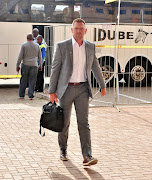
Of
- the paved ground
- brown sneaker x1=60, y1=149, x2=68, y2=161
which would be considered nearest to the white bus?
the paved ground

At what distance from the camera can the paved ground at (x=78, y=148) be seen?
21.2 feet

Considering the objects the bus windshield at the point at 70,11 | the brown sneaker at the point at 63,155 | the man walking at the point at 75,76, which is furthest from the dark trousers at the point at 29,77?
the man walking at the point at 75,76

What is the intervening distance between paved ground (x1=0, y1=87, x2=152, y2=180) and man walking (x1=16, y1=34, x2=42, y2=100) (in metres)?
2.34

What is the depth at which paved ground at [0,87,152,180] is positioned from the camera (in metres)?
6.47

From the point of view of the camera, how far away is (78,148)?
7969 millimetres

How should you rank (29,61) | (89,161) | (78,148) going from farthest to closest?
(29,61) < (78,148) < (89,161)

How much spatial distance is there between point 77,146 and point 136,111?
438 centimetres

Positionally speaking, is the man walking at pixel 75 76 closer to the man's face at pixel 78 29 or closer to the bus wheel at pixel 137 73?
the man's face at pixel 78 29

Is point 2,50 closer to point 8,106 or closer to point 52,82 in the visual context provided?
point 8,106

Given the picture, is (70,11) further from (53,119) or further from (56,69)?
(53,119)

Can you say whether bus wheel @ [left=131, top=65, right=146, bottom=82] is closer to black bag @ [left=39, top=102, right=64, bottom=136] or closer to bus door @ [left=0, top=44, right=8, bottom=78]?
bus door @ [left=0, top=44, right=8, bottom=78]

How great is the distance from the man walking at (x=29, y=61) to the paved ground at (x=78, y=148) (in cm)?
234

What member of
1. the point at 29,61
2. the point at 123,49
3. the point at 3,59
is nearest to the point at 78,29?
the point at 29,61

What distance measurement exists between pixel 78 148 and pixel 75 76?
1.54m
